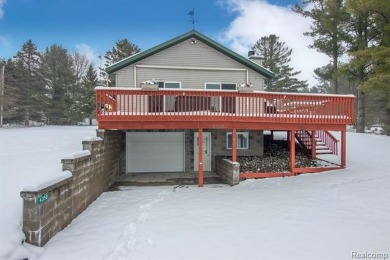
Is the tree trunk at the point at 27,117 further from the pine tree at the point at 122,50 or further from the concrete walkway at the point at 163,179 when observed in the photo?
the concrete walkway at the point at 163,179

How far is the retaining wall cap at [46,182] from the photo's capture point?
4.61 m

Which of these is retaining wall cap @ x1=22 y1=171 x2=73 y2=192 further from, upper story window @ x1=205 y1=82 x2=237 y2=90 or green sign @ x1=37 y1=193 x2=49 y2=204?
upper story window @ x1=205 y1=82 x2=237 y2=90

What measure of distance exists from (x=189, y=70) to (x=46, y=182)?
9.24m

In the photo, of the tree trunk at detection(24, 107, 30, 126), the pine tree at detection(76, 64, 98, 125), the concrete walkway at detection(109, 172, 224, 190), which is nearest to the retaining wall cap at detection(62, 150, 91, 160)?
the concrete walkway at detection(109, 172, 224, 190)

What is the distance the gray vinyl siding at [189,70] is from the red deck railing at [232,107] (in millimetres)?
2504

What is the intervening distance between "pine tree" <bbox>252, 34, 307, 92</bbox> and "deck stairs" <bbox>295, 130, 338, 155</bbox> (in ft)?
64.2

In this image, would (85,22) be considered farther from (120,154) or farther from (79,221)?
(79,221)

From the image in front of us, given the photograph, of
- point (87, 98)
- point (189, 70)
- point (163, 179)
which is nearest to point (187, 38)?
point (189, 70)

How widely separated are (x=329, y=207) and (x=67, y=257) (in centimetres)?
585

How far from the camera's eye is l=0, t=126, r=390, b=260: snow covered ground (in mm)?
4594

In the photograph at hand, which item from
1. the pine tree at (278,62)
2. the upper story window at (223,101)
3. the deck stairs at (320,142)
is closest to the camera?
the upper story window at (223,101)

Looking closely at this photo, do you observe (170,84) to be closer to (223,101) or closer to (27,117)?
(223,101)

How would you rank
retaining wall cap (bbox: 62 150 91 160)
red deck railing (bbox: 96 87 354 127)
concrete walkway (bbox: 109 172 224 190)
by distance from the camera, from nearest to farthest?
1. retaining wall cap (bbox: 62 150 91 160)
2. red deck railing (bbox: 96 87 354 127)
3. concrete walkway (bbox: 109 172 224 190)

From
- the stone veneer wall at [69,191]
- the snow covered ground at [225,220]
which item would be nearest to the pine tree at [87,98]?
the snow covered ground at [225,220]
